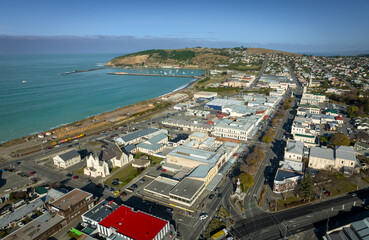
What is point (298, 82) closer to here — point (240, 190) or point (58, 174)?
point (240, 190)

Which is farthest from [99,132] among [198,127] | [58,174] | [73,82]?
[73,82]

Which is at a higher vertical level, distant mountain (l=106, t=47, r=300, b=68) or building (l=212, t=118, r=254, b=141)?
distant mountain (l=106, t=47, r=300, b=68)

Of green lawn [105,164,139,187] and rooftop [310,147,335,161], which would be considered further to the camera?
rooftop [310,147,335,161]

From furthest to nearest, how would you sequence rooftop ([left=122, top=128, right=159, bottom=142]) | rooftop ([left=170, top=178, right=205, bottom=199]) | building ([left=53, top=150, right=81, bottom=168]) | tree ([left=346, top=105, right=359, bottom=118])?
1. tree ([left=346, top=105, right=359, bottom=118])
2. rooftop ([left=122, top=128, right=159, bottom=142])
3. building ([left=53, top=150, right=81, bottom=168])
4. rooftop ([left=170, top=178, right=205, bottom=199])

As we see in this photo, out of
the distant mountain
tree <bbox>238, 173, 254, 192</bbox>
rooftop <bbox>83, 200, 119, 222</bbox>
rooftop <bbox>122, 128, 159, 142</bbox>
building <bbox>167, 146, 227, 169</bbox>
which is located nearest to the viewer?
rooftop <bbox>83, 200, 119, 222</bbox>

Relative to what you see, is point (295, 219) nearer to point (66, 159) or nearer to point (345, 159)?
point (345, 159)

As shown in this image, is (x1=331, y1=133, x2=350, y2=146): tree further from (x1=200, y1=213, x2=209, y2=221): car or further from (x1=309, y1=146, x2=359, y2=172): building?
(x1=200, y1=213, x2=209, y2=221): car

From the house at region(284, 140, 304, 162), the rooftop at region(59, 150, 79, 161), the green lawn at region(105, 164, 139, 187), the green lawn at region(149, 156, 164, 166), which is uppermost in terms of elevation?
the house at region(284, 140, 304, 162)

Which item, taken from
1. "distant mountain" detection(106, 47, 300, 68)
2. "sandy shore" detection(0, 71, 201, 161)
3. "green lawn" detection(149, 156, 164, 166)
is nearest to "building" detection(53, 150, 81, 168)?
"sandy shore" detection(0, 71, 201, 161)
